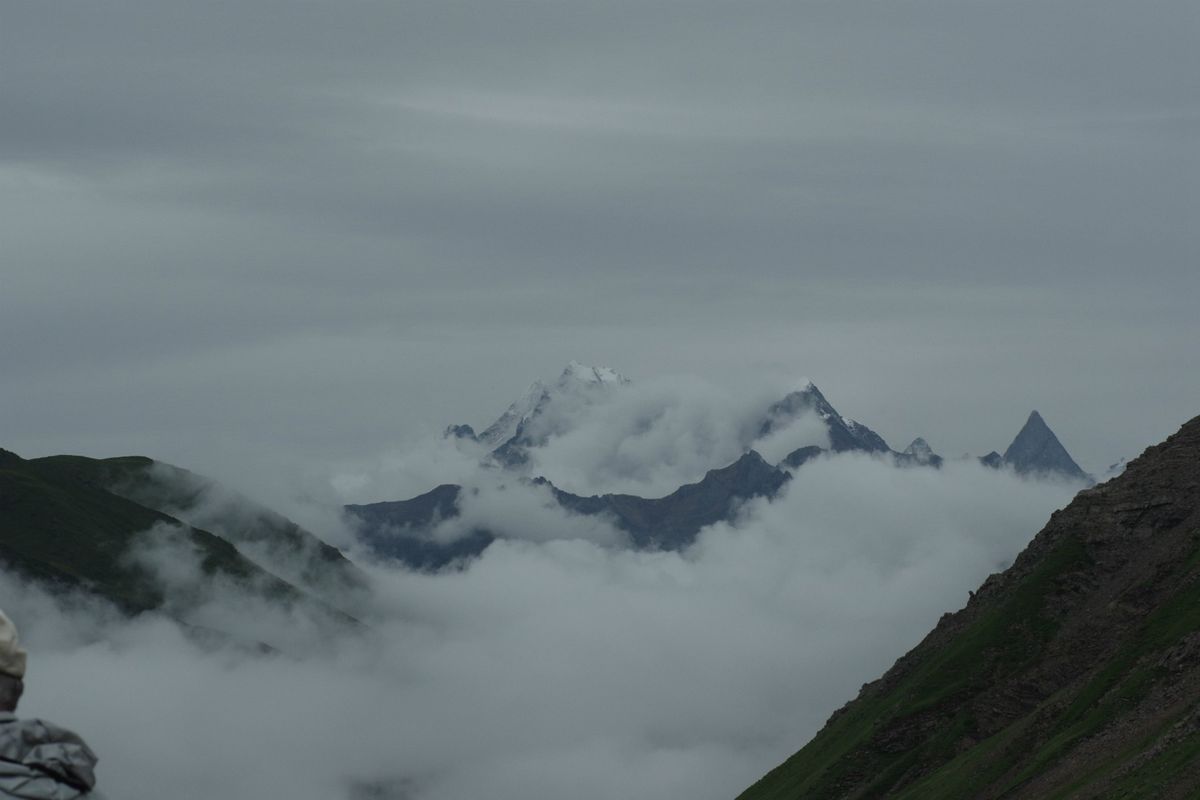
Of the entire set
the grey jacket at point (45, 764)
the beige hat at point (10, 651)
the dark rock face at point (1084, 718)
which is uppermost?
the dark rock face at point (1084, 718)

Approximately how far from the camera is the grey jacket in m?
11.7

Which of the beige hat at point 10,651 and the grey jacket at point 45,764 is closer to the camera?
the grey jacket at point 45,764

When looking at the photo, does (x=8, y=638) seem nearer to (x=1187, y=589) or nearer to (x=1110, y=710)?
(x=1110, y=710)

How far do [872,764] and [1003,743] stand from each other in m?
31.4

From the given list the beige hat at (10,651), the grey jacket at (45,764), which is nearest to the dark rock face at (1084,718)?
the beige hat at (10,651)

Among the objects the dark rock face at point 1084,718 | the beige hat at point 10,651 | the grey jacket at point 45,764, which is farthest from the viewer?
the dark rock face at point 1084,718

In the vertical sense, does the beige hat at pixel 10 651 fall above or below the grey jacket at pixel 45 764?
above

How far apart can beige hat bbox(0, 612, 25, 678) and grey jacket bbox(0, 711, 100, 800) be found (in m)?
0.71

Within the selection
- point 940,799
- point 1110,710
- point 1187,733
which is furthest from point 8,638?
point 940,799

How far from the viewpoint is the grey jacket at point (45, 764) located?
1174cm

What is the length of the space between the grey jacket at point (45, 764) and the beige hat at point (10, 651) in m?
0.71

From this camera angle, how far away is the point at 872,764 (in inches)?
7830

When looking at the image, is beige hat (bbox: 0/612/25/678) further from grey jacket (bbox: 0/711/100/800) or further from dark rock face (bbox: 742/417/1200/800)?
dark rock face (bbox: 742/417/1200/800)

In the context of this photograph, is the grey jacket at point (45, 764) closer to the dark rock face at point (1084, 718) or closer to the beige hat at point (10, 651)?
the beige hat at point (10, 651)
